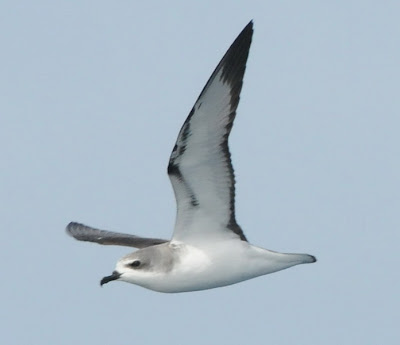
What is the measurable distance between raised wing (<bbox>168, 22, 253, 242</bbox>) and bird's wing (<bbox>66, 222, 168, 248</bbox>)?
2.28 meters

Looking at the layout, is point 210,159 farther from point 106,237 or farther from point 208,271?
point 106,237

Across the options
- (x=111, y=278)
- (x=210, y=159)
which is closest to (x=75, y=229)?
(x=111, y=278)

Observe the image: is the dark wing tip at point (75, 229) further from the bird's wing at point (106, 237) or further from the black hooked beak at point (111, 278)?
the black hooked beak at point (111, 278)

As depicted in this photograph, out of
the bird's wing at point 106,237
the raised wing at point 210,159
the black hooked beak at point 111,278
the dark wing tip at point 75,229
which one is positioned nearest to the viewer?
the raised wing at point 210,159

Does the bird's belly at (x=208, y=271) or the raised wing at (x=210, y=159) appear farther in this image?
the bird's belly at (x=208, y=271)

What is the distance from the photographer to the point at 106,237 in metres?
27.7

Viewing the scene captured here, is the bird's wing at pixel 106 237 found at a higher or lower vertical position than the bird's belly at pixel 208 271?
higher

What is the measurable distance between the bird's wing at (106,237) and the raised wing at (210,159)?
7.48 feet

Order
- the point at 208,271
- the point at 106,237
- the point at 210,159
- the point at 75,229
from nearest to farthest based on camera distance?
the point at 210,159, the point at 208,271, the point at 106,237, the point at 75,229

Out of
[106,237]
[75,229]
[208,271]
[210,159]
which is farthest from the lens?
[75,229]

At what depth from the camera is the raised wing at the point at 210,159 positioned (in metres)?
22.4

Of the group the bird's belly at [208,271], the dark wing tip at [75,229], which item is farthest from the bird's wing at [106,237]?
the bird's belly at [208,271]

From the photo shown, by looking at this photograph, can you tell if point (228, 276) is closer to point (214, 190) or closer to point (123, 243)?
point (214, 190)

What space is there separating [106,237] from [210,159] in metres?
5.28
